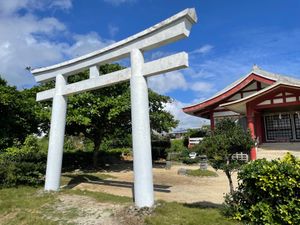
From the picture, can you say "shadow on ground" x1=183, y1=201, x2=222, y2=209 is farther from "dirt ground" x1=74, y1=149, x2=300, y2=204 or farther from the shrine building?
the shrine building

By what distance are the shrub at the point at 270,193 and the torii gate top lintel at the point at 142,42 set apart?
340 cm

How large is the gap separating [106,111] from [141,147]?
345 inches

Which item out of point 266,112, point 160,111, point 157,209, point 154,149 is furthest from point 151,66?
point 154,149

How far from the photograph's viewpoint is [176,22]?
6.72 meters

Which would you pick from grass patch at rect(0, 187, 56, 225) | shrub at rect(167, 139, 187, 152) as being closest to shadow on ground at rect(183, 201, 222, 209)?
grass patch at rect(0, 187, 56, 225)

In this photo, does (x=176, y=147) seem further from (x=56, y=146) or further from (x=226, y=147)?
(x=226, y=147)

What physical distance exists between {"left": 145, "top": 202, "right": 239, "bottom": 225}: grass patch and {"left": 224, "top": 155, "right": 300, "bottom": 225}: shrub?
0.38 m

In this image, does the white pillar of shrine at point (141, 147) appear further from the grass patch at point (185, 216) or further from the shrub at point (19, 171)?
the shrub at point (19, 171)

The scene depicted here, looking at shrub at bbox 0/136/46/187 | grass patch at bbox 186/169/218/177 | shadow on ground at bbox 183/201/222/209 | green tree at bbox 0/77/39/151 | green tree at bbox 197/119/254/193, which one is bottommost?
shadow on ground at bbox 183/201/222/209

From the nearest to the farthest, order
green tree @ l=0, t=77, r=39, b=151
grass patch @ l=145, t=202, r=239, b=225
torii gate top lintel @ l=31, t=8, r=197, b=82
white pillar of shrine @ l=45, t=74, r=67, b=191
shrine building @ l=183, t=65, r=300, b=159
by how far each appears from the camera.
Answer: grass patch @ l=145, t=202, r=239, b=225
torii gate top lintel @ l=31, t=8, r=197, b=82
white pillar of shrine @ l=45, t=74, r=67, b=191
green tree @ l=0, t=77, r=39, b=151
shrine building @ l=183, t=65, r=300, b=159

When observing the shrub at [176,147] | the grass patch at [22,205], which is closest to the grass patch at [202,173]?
the grass patch at [22,205]

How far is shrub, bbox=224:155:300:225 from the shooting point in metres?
5.02

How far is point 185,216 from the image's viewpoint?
6113 mm

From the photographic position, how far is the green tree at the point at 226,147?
640 centimetres
